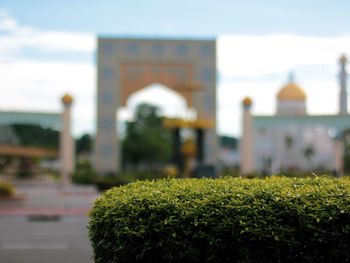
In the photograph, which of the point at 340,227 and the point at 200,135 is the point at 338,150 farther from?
the point at 340,227

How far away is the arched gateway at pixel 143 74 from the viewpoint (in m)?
22.5

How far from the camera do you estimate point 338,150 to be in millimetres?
24125

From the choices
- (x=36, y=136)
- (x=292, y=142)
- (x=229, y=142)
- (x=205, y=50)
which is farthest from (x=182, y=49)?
(x=229, y=142)

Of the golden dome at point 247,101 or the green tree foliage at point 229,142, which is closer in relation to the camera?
the golden dome at point 247,101

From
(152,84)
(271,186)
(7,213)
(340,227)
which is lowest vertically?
(7,213)

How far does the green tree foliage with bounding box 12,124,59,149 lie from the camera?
22703mm

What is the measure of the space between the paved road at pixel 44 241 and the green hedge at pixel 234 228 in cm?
288

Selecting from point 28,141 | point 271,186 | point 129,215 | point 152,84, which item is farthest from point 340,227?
point 28,141

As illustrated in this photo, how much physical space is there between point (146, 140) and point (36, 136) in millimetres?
21159

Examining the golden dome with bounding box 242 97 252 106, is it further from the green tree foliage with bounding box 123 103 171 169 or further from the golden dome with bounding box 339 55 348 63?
the green tree foliage with bounding box 123 103 171 169

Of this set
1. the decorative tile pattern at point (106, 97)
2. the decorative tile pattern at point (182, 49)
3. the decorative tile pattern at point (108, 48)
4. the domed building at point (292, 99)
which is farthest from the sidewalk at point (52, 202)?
the domed building at point (292, 99)

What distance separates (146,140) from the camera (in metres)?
45.1

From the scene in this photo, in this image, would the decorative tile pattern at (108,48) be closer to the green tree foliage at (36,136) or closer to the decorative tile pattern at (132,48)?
the decorative tile pattern at (132,48)

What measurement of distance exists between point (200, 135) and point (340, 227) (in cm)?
1731
